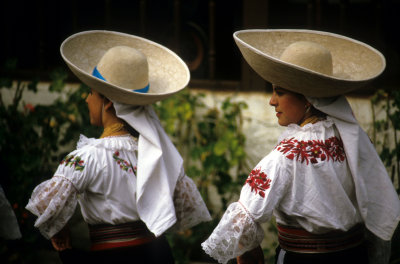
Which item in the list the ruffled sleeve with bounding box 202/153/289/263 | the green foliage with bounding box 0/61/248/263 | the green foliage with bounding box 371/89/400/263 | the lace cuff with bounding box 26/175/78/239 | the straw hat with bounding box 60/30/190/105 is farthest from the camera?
the green foliage with bounding box 0/61/248/263

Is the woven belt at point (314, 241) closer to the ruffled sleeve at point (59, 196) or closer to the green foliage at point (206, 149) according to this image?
the ruffled sleeve at point (59, 196)

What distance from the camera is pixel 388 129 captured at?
4.06m

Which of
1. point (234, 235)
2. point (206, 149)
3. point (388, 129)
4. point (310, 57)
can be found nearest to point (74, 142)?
point (206, 149)

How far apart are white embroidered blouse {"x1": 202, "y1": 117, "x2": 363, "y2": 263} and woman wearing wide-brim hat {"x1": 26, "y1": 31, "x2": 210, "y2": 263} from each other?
395 mm

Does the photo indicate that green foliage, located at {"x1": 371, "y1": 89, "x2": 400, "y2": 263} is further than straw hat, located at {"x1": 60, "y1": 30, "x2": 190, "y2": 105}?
Yes

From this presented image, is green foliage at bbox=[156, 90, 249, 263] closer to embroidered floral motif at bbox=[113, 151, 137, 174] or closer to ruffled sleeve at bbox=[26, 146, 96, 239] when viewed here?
embroidered floral motif at bbox=[113, 151, 137, 174]

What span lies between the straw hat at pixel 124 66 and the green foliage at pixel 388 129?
70.1 inches

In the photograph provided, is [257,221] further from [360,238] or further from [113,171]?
[113,171]

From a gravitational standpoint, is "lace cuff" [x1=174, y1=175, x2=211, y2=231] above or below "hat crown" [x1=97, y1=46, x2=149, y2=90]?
below

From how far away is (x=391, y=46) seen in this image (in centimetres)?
516

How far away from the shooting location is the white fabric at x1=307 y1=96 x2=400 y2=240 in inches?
95.3

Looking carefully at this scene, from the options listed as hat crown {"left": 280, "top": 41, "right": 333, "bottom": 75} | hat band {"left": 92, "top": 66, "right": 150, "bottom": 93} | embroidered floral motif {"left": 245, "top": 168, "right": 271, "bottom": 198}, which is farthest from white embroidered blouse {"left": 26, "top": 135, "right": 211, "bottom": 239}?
hat crown {"left": 280, "top": 41, "right": 333, "bottom": 75}

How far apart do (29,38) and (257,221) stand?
481 centimetres

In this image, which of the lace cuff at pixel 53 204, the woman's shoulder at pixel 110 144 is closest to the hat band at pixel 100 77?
the woman's shoulder at pixel 110 144
